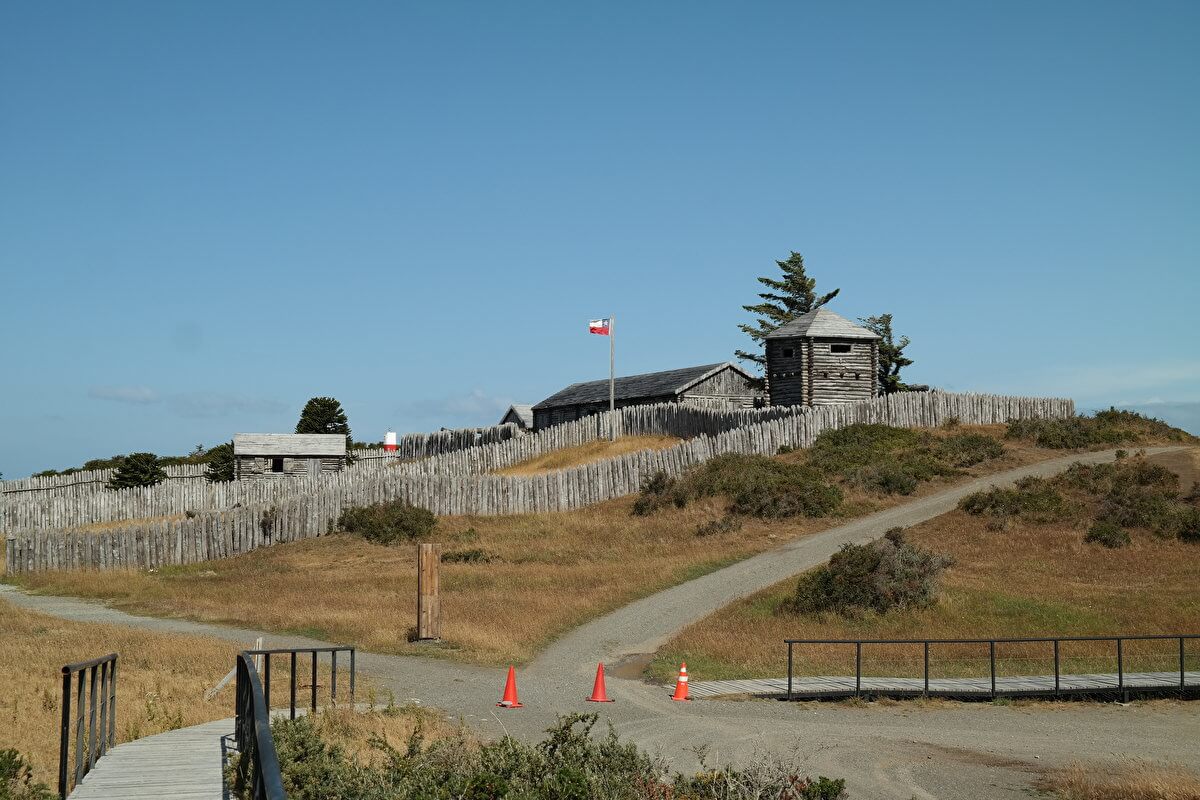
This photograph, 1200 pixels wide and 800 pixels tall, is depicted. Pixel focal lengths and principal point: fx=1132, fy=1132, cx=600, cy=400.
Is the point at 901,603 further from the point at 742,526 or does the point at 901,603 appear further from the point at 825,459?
the point at 825,459

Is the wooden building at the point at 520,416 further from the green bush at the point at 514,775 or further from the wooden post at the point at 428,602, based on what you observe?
the green bush at the point at 514,775

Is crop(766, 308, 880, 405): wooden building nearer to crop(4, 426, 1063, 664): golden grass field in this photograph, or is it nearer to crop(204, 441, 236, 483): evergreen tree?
crop(4, 426, 1063, 664): golden grass field

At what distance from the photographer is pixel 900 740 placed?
53.9 ft

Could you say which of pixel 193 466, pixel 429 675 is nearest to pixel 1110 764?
pixel 429 675

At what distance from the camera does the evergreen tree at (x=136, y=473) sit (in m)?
64.9

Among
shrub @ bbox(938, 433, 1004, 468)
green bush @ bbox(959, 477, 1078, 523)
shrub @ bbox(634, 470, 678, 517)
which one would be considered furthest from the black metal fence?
shrub @ bbox(938, 433, 1004, 468)

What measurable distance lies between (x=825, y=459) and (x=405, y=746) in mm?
34770

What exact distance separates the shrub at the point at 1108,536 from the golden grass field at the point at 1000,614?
1.04 ft

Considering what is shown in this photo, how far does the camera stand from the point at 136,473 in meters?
65.1

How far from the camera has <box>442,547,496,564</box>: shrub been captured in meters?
36.2

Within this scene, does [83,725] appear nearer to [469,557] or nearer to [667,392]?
[469,557]

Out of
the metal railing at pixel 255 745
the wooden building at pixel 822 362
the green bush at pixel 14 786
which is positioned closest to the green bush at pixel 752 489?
the wooden building at pixel 822 362

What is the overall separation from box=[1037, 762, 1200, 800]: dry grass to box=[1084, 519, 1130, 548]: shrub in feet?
71.9

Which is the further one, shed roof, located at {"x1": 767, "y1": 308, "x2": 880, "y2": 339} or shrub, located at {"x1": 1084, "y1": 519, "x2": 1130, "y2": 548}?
shed roof, located at {"x1": 767, "y1": 308, "x2": 880, "y2": 339}
